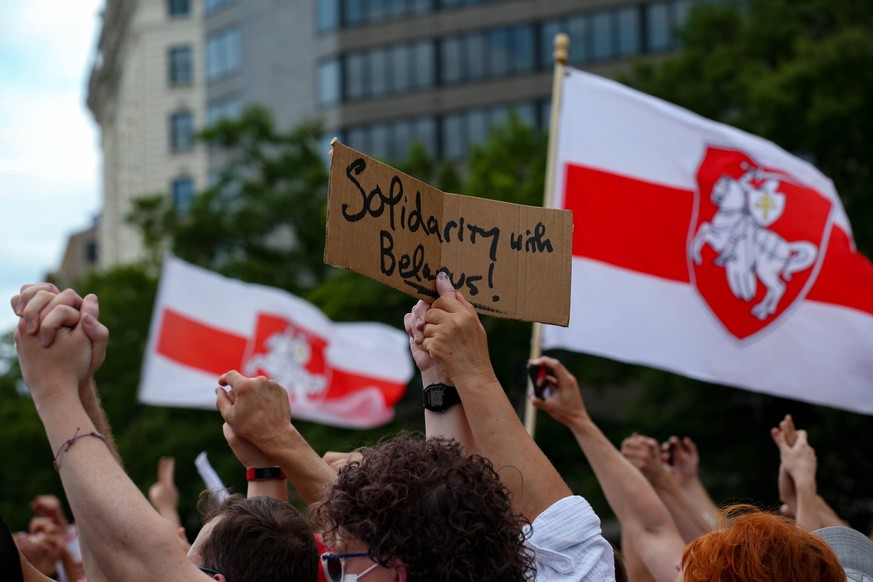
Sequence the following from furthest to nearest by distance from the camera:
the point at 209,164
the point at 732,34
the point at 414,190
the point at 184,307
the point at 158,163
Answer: the point at 158,163
the point at 209,164
the point at 732,34
the point at 184,307
the point at 414,190

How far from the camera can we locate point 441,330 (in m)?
3.13

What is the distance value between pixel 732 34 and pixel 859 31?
3.58 m

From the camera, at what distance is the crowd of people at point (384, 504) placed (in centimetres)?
245

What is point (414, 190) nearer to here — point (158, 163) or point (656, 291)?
point (656, 291)

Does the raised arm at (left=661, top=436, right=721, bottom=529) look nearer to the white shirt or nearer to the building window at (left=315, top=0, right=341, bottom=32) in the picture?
the white shirt

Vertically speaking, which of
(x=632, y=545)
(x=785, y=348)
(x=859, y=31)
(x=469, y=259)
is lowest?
(x=632, y=545)

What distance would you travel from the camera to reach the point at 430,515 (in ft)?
8.48

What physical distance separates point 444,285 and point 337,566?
0.97 meters

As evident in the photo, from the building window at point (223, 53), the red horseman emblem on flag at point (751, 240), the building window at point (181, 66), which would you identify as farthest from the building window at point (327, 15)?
the red horseman emblem on flag at point (751, 240)

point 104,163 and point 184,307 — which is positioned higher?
point 104,163

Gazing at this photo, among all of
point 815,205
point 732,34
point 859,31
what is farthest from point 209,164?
point 815,205

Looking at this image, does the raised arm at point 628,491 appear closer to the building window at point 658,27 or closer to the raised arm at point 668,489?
the raised arm at point 668,489

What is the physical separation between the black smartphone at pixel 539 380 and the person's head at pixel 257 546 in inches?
79.7

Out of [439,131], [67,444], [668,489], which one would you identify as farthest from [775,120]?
[439,131]
